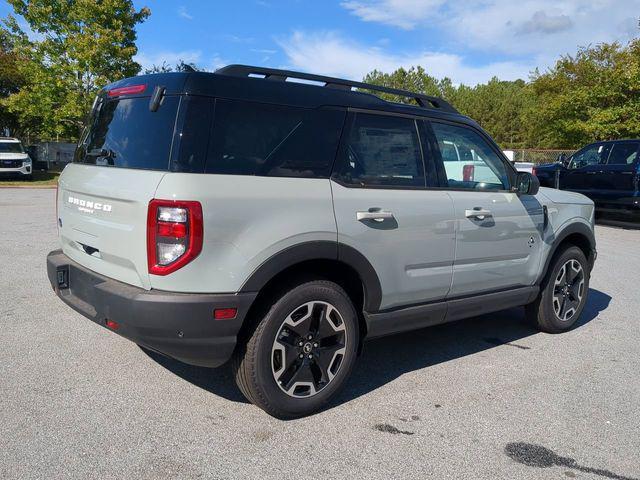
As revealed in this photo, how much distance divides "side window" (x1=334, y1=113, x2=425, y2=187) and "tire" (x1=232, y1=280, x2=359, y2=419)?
2.51ft

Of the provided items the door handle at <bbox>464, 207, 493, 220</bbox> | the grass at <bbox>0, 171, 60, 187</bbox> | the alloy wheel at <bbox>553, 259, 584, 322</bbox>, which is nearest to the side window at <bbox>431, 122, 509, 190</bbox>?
the door handle at <bbox>464, 207, 493, 220</bbox>

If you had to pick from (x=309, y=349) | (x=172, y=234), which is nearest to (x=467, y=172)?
(x=309, y=349)

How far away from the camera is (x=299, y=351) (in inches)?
133

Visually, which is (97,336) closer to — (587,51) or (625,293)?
(625,293)

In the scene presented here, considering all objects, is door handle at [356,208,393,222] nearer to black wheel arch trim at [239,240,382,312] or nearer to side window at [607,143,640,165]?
black wheel arch trim at [239,240,382,312]

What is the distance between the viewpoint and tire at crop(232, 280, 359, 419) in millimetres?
3197

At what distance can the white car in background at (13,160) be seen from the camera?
2189 cm

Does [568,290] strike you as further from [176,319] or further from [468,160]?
[176,319]

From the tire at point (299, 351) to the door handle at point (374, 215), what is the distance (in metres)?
0.47

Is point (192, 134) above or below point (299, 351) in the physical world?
above

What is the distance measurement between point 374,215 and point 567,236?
2526 millimetres

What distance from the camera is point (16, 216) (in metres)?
11.8

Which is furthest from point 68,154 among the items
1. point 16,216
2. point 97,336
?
point 97,336

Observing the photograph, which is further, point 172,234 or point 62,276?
point 62,276
